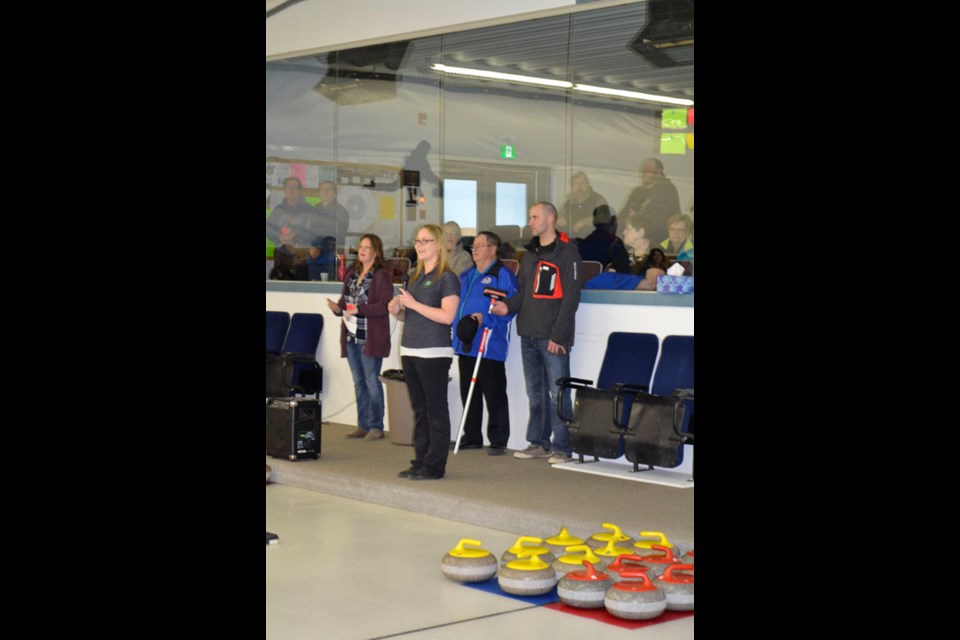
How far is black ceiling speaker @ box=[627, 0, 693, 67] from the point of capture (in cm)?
849

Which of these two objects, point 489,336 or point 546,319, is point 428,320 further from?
point 489,336

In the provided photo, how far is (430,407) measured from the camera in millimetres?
6797

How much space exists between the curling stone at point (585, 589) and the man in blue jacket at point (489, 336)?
131 inches

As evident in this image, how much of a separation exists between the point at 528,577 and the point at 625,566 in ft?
1.36

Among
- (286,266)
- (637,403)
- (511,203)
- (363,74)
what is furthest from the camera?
(286,266)

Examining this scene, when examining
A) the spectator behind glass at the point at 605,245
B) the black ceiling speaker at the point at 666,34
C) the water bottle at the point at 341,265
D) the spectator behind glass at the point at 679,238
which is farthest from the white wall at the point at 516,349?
the black ceiling speaker at the point at 666,34

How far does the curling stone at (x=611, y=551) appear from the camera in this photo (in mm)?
4988

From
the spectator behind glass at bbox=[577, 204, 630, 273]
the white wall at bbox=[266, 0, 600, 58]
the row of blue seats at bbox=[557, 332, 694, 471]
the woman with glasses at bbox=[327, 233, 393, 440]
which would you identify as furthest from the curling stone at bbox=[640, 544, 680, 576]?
the white wall at bbox=[266, 0, 600, 58]

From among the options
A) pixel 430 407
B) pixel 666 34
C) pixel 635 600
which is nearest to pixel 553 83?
pixel 666 34

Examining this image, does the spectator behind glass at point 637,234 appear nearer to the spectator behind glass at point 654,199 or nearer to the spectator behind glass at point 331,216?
the spectator behind glass at point 654,199
